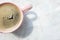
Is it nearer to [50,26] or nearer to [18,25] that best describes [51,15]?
[50,26]

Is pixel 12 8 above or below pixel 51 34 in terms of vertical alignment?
above

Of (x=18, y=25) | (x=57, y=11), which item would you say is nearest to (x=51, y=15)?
(x=57, y=11)

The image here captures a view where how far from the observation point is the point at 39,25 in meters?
0.69

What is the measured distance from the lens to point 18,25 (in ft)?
2.09

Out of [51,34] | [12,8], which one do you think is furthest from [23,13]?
[51,34]

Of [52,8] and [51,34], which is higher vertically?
[52,8]

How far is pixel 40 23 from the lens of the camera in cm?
69

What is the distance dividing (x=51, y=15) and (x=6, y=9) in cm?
19

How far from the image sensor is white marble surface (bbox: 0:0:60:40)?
0.68m

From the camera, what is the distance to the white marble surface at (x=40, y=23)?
2.23ft

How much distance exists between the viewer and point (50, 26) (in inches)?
27.2

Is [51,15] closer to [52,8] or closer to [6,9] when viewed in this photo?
[52,8]

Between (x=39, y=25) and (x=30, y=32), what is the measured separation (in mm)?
48

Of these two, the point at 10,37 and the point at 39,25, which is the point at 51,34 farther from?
the point at 10,37
